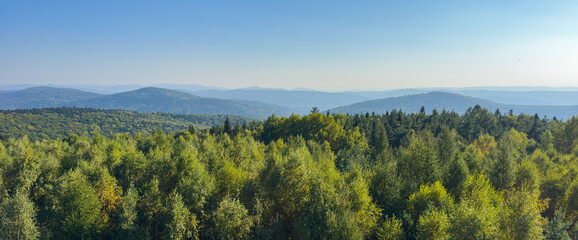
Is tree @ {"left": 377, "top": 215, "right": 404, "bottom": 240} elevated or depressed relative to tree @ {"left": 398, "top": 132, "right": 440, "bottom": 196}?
depressed

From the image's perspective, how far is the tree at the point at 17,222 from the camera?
25750 millimetres

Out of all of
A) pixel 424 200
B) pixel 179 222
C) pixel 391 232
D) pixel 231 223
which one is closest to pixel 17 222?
pixel 179 222

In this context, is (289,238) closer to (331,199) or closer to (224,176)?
(331,199)

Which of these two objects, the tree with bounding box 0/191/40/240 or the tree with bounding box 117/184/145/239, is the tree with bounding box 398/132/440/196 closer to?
the tree with bounding box 117/184/145/239

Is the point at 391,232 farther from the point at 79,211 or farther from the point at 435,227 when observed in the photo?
the point at 79,211

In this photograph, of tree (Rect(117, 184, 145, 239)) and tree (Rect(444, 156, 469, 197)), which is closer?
tree (Rect(117, 184, 145, 239))

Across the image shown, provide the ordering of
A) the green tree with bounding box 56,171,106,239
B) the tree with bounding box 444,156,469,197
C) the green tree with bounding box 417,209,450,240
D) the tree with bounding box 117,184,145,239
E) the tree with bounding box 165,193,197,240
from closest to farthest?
the green tree with bounding box 417,209,450,240
the tree with bounding box 165,193,197,240
the tree with bounding box 117,184,145,239
the green tree with bounding box 56,171,106,239
the tree with bounding box 444,156,469,197

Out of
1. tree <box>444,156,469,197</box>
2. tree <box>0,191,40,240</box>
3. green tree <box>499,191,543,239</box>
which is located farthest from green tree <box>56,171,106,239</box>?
tree <box>444,156,469,197</box>

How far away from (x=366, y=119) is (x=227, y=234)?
80.5 meters

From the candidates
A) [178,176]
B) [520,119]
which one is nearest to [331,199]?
[178,176]

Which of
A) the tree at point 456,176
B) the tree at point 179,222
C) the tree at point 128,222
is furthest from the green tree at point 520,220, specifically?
the tree at point 128,222

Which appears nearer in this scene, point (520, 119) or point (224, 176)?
point (224, 176)

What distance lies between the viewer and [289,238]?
29125mm

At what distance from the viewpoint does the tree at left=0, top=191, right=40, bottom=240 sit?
2575cm
